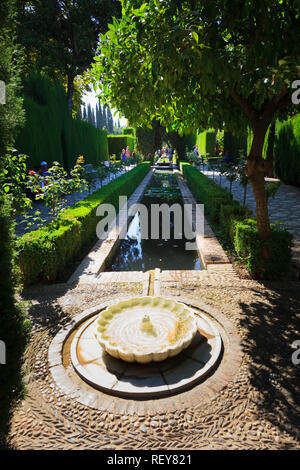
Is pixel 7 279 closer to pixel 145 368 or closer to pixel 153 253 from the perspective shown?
pixel 145 368

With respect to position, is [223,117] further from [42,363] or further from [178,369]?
[42,363]

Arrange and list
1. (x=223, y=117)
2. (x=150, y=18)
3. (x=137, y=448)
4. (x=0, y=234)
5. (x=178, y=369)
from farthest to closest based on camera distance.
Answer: (x=223, y=117) → (x=150, y=18) → (x=178, y=369) → (x=137, y=448) → (x=0, y=234)

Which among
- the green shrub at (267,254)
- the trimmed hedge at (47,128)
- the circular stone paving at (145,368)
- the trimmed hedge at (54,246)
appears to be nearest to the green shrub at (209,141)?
the trimmed hedge at (47,128)

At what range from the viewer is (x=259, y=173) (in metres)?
5.05

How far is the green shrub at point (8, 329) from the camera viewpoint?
6.95ft

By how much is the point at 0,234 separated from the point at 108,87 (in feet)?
10.5

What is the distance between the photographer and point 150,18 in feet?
11.3

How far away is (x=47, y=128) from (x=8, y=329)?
15023 mm

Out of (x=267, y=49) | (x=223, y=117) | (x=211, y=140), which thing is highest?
(x=211, y=140)

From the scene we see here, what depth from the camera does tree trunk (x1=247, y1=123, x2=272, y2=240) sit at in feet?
15.9

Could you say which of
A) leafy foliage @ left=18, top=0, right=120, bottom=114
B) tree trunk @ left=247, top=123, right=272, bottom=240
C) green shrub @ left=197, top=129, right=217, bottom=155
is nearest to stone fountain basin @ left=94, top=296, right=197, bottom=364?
tree trunk @ left=247, top=123, right=272, bottom=240

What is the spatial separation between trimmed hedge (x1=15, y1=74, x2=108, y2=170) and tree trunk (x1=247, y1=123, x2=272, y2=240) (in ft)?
35.2

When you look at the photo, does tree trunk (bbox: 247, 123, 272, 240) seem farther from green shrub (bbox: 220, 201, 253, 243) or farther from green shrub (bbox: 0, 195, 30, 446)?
green shrub (bbox: 0, 195, 30, 446)
